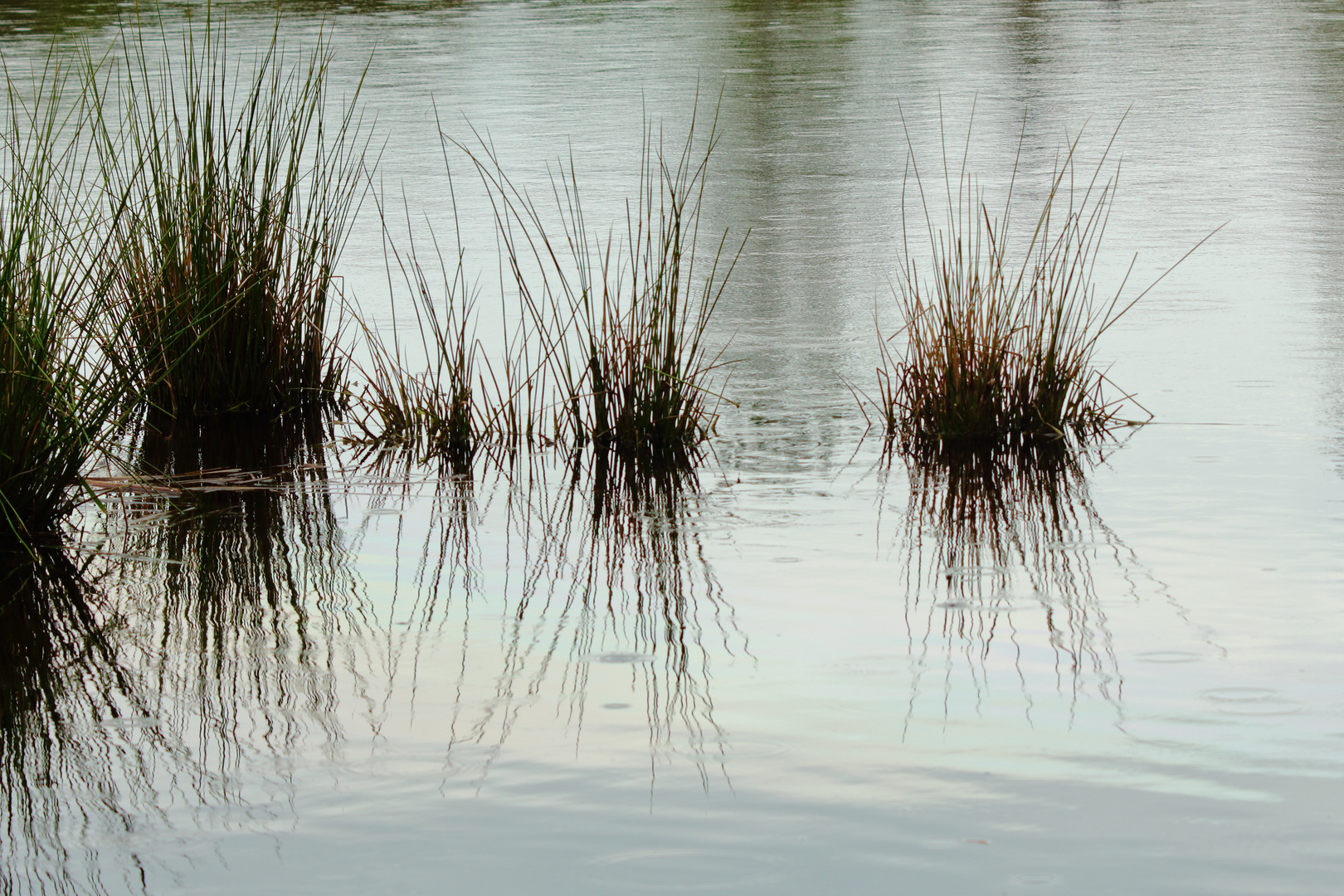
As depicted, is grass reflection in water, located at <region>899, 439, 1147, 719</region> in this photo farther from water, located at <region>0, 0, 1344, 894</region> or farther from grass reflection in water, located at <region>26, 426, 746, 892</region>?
grass reflection in water, located at <region>26, 426, 746, 892</region>

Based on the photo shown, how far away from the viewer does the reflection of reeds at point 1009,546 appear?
10.9 feet

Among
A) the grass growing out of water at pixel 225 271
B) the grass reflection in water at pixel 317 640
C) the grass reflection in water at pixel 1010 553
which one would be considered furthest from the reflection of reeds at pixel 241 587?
the grass reflection in water at pixel 1010 553

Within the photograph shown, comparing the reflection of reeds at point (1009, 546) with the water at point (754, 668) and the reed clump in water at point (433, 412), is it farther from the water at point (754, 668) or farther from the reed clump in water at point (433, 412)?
the reed clump in water at point (433, 412)

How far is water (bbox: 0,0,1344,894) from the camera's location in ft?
8.01

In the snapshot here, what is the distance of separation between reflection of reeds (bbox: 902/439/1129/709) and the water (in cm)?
2

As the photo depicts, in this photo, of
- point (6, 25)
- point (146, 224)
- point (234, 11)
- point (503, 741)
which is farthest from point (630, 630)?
point (234, 11)

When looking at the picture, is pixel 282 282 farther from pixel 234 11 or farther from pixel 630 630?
pixel 234 11

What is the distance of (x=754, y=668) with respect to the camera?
10.2ft

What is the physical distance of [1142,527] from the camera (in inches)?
159

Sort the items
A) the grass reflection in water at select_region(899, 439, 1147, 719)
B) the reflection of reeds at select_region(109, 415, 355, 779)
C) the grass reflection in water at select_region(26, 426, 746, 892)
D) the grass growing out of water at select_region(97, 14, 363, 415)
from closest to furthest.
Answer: the grass reflection in water at select_region(26, 426, 746, 892) < the reflection of reeds at select_region(109, 415, 355, 779) < the grass reflection in water at select_region(899, 439, 1147, 719) < the grass growing out of water at select_region(97, 14, 363, 415)

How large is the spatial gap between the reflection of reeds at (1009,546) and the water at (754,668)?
15 mm

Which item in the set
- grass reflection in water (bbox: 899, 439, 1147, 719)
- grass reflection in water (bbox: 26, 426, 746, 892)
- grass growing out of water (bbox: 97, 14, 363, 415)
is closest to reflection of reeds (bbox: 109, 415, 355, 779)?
grass reflection in water (bbox: 26, 426, 746, 892)

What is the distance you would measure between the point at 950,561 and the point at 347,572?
4.37 feet

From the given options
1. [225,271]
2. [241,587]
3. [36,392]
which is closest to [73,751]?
[241,587]
